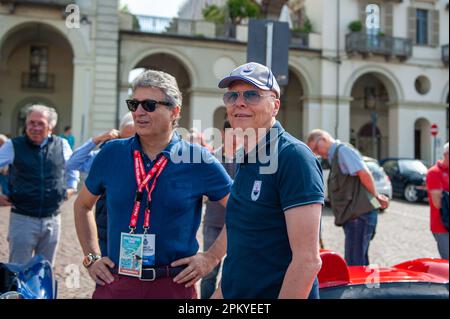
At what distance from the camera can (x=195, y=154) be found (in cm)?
243

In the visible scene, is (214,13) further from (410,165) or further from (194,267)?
(194,267)

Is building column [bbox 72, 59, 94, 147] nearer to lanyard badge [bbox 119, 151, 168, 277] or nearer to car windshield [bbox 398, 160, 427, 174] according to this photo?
car windshield [bbox 398, 160, 427, 174]

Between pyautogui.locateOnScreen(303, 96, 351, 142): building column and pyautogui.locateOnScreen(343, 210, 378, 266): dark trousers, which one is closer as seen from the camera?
pyautogui.locateOnScreen(343, 210, 378, 266): dark trousers

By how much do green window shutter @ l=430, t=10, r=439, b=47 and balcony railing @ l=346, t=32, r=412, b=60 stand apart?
1.66m

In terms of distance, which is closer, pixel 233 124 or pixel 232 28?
pixel 233 124

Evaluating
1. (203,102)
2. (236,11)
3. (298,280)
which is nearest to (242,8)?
(236,11)

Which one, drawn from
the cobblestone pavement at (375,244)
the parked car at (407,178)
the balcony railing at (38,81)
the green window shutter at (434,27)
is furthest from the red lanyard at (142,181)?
the green window shutter at (434,27)

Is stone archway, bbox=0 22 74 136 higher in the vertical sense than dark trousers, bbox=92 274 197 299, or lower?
higher

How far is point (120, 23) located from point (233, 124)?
19.6m

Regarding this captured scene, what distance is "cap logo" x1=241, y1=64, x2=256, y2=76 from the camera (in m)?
1.80

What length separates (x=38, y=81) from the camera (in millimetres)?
23453

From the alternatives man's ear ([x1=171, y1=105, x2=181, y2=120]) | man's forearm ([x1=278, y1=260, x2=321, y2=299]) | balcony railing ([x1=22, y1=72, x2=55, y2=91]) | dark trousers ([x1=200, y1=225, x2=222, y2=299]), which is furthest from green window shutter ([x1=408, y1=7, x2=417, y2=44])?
man's forearm ([x1=278, y1=260, x2=321, y2=299])

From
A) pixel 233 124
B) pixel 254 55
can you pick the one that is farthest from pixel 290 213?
pixel 254 55
